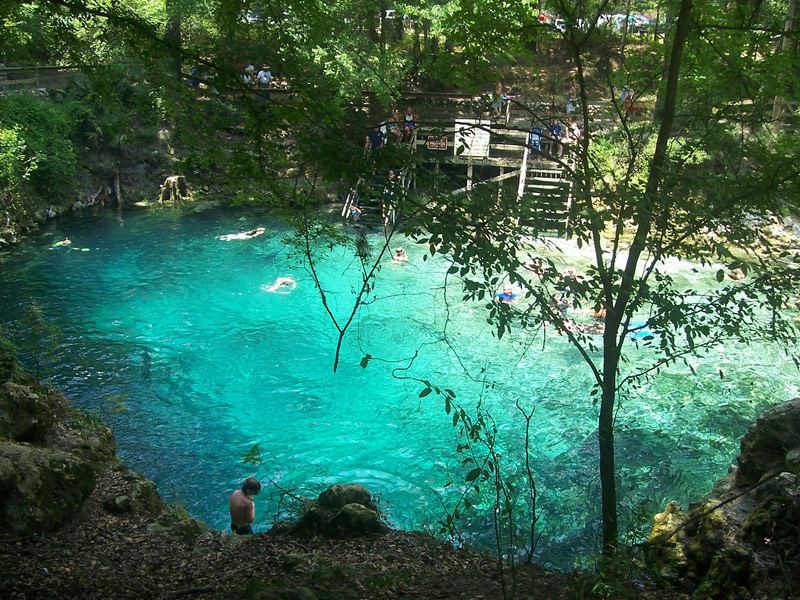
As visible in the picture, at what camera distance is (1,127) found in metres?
17.2

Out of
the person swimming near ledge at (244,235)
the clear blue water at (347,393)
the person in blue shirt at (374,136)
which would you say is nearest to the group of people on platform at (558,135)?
the person in blue shirt at (374,136)

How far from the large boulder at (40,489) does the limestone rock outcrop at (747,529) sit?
16.8 feet

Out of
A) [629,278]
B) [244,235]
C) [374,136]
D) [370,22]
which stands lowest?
[244,235]

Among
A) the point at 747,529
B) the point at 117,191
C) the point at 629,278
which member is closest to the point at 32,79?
the point at 117,191

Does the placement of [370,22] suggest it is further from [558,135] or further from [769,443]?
[769,443]

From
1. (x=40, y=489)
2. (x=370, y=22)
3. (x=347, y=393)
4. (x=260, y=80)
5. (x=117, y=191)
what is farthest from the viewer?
(x=370, y=22)

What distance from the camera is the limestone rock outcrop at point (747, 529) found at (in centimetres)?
463

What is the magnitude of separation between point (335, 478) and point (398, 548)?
290 centimetres

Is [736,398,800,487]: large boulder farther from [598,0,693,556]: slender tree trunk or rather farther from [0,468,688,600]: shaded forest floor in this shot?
[0,468,688,600]: shaded forest floor

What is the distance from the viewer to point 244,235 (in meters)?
19.5

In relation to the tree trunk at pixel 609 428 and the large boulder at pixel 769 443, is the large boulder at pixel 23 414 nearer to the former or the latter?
the tree trunk at pixel 609 428

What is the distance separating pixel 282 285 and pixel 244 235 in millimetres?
4317

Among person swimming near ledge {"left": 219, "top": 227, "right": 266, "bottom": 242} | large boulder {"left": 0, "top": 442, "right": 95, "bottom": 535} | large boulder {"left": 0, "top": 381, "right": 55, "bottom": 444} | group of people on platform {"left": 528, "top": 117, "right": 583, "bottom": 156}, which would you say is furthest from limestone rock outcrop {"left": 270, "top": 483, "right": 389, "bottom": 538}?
person swimming near ledge {"left": 219, "top": 227, "right": 266, "bottom": 242}

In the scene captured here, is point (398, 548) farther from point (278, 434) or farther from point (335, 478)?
point (278, 434)
